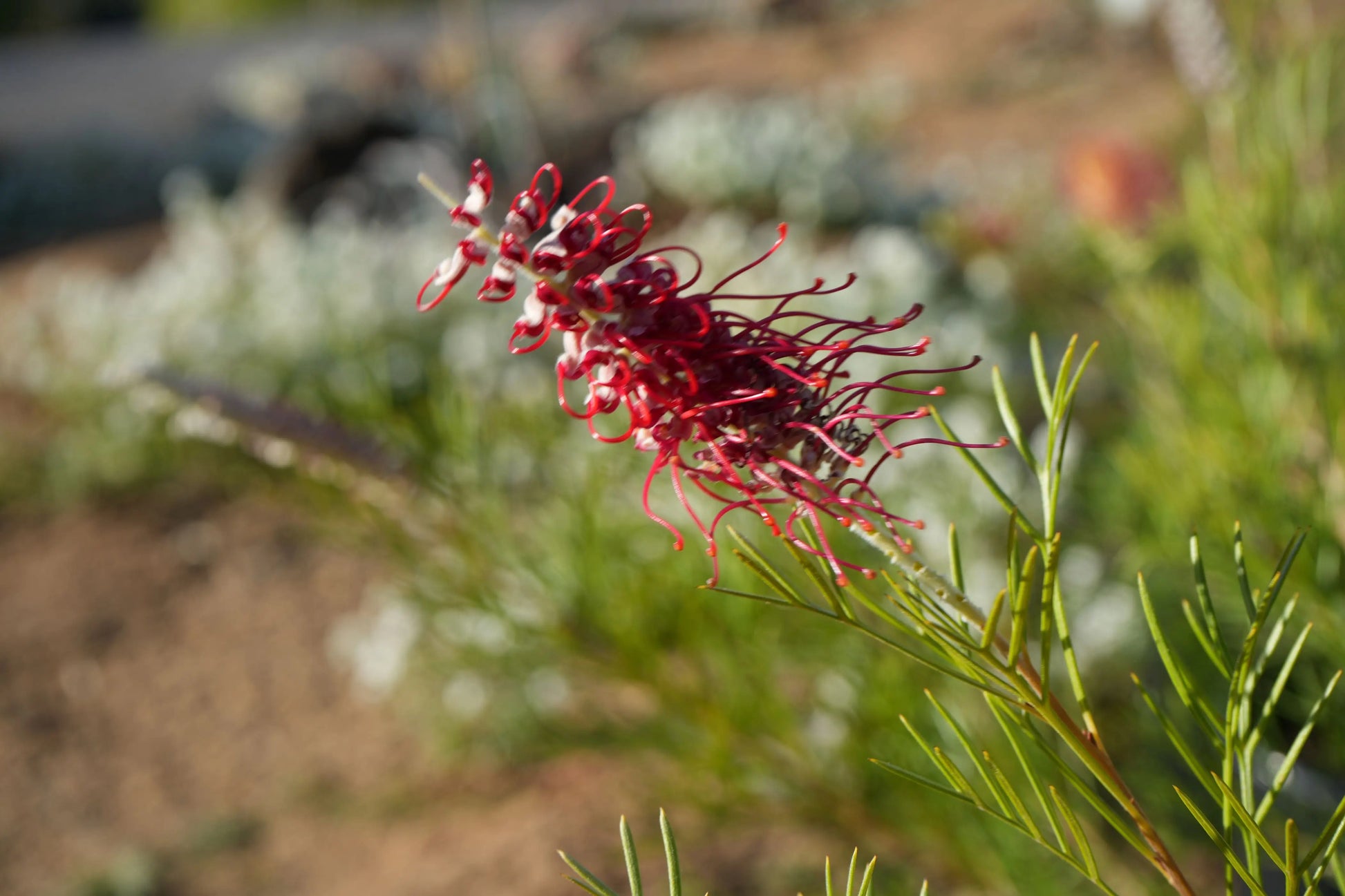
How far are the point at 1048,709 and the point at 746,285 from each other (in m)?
2.73

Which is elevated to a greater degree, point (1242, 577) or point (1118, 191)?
point (1118, 191)

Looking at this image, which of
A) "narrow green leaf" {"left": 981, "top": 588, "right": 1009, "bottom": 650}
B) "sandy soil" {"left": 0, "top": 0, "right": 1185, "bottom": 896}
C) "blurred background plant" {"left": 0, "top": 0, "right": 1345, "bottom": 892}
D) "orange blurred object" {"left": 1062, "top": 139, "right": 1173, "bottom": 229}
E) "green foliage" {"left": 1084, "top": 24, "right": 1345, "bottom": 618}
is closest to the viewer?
"narrow green leaf" {"left": 981, "top": 588, "right": 1009, "bottom": 650}

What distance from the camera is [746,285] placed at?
3.06 meters

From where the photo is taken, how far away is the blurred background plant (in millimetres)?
969

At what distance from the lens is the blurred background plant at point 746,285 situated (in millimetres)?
969

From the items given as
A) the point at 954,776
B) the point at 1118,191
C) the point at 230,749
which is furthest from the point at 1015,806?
the point at 230,749

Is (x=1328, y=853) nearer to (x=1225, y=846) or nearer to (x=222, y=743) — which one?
(x=1225, y=846)

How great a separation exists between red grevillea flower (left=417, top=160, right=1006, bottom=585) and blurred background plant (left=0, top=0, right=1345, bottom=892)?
431mm

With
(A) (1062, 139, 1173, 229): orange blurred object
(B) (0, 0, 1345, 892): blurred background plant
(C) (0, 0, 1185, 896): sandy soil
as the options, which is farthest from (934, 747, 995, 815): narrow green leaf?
(A) (1062, 139, 1173, 229): orange blurred object

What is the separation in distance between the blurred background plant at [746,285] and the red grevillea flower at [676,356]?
43 centimetres

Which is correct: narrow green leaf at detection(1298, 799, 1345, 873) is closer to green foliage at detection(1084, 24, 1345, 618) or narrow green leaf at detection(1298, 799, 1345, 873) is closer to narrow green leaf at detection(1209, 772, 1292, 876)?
narrow green leaf at detection(1209, 772, 1292, 876)

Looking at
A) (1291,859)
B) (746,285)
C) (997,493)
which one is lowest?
(1291,859)

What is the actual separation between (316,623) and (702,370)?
2569mm

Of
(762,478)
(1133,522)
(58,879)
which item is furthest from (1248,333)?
(58,879)
